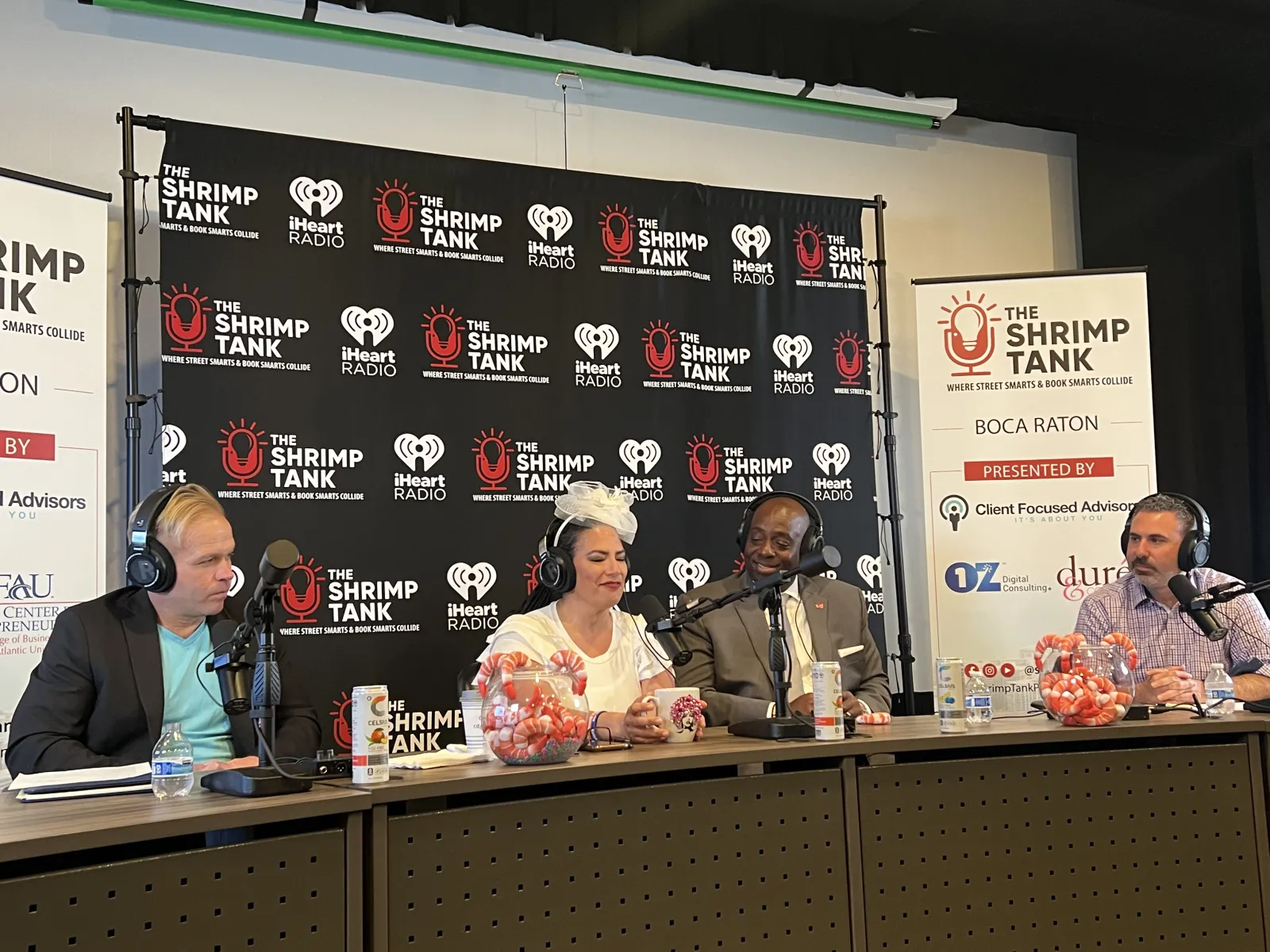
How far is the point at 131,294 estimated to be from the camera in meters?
3.84

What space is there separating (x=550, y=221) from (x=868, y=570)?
5.97ft

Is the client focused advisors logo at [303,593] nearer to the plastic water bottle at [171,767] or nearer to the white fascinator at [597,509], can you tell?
the white fascinator at [597,509]

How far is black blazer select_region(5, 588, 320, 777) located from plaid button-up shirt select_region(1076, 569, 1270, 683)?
2.51 metres

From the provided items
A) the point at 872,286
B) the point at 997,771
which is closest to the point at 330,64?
the point at 872,286

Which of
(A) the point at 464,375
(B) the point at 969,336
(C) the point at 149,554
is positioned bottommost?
(C) the point at 149,554

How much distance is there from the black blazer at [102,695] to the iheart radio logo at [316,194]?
1.77 m

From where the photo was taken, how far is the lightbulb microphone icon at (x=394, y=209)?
4.18 metres

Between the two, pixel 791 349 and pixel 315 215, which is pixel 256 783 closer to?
pixel 315 215

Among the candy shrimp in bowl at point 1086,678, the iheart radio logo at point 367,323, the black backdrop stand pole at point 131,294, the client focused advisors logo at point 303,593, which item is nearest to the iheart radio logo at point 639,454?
the iheart radio logo at point 367,323

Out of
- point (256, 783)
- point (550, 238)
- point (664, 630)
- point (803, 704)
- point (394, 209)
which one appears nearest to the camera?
point (256, 783)

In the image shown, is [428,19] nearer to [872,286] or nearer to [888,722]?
[872,286]

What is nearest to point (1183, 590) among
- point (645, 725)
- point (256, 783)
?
Answer: point (645, 725)

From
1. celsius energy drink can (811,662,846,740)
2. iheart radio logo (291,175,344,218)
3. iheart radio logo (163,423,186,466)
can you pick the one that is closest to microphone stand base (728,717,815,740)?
celsius energy drink can (811,662,846,740)

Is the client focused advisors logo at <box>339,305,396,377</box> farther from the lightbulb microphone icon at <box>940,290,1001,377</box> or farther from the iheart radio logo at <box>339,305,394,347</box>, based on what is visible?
the lightbulb microphone icon at <box>940,290,1001,377</box>
